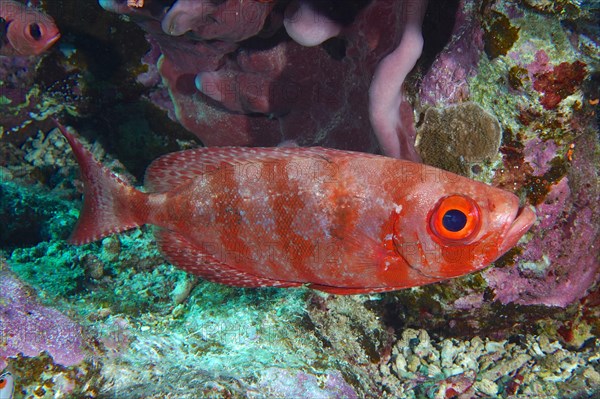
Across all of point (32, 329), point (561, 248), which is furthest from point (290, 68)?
point (32, 329)

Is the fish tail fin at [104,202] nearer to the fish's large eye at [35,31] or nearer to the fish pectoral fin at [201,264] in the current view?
the fish pectoral fin at [201,264]

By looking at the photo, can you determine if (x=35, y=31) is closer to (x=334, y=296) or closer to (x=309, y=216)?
(x=309, y=216)

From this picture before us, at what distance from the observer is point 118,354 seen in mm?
2836

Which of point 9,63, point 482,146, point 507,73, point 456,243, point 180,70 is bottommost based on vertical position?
point 9,63

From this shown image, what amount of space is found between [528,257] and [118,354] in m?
3.30

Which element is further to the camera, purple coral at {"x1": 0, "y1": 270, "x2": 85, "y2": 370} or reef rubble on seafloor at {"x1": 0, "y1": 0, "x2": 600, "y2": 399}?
reef rubble on seafloor at {"x1": 0, "y1": 0, "x2": 600, "y2": 399}

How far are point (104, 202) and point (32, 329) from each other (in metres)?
0.97

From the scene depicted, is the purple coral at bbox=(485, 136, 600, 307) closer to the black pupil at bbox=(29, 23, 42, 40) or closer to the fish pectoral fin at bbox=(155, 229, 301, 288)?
the fish pectoral fin at bbox=(155, 229, 301, 288)

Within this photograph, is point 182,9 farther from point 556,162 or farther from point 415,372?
point 415,372

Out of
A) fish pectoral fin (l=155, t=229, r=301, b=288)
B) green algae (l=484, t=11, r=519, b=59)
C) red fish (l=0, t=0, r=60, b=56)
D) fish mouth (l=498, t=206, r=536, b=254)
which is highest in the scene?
green algae (l=484, t=11, r=519, b=59)

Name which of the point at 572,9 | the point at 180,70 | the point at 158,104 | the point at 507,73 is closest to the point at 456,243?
the point at 507,73

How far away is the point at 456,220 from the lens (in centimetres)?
211

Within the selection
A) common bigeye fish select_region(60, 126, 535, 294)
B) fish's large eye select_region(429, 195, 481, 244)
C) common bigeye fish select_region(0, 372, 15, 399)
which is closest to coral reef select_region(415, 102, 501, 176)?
common bigeye fish select_region(60, 126, 535, 294)

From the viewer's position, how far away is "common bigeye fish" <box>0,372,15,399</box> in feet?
7.38
